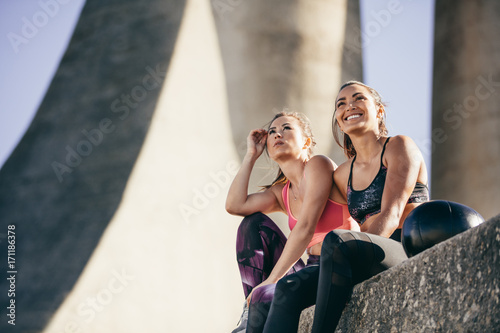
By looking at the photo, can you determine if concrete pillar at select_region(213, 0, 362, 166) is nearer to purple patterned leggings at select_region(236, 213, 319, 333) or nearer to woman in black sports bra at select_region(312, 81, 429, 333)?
purple patterned leggings at select_region(236, 213, 319, 333)

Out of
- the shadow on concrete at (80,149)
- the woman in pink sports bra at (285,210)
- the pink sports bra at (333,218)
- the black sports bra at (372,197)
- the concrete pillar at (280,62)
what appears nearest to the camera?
the black sports bra at (372,197)

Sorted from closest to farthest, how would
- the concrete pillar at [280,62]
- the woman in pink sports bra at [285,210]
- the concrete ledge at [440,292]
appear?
the concrete ledge at [440,292] < the woman in pink sports bra at [285,210] < the concrete pillar at [280,62]

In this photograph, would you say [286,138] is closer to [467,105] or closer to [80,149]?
[80,149]

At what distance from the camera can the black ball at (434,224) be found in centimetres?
185

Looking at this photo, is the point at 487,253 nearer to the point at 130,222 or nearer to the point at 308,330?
the point at 308,330

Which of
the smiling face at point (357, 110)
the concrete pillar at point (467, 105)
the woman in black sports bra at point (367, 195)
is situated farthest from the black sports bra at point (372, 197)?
the concrete pillar at point (467, 105)

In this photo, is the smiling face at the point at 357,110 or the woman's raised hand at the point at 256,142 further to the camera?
the woman's raised hand at the point at 256,142

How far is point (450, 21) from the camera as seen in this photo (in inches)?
382

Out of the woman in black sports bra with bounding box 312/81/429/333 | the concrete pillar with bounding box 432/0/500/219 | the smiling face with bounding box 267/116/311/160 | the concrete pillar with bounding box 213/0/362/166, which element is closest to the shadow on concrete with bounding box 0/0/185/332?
the concrete pillar with bounding box 213/0/362/166

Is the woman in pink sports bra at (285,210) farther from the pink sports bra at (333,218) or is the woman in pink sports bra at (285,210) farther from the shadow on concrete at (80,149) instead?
the shadow on concrete at (80,149)

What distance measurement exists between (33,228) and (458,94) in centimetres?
708

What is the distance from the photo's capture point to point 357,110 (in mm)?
2588

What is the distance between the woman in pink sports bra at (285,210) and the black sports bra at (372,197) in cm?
22

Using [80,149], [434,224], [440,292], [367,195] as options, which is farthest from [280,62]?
[440,292]
